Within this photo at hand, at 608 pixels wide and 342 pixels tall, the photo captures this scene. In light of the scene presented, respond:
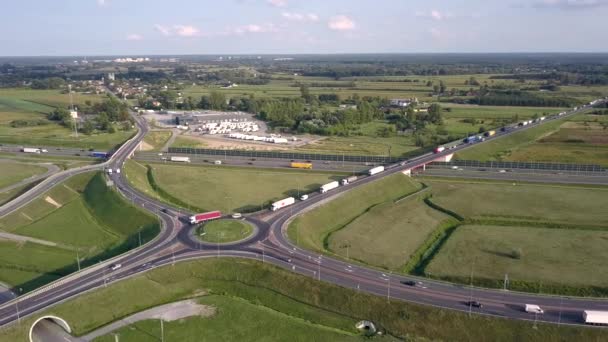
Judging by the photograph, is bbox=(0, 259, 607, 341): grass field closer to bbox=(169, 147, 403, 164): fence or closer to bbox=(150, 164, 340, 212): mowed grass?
bbox=(150, 164, 340, 212): mowed grass

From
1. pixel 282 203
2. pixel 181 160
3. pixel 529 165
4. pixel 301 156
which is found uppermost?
pixel 301 156

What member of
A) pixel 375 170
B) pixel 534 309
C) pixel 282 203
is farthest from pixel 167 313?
pixel 375 170

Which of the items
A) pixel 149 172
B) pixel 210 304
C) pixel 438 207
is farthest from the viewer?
pixel 149 172

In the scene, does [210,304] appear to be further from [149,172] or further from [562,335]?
[149,172]

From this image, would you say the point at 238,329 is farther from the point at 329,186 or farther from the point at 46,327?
the point at 329,186

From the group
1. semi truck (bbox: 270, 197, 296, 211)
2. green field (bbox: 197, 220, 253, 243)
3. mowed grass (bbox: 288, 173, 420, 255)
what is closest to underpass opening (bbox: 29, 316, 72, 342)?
green field (bbox: 197, 220, 253, 243)

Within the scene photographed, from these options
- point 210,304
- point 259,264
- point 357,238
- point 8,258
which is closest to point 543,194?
point 357,238

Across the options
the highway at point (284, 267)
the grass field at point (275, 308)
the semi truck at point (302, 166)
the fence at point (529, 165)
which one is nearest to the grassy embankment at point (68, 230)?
the highway at point (284, 267)
